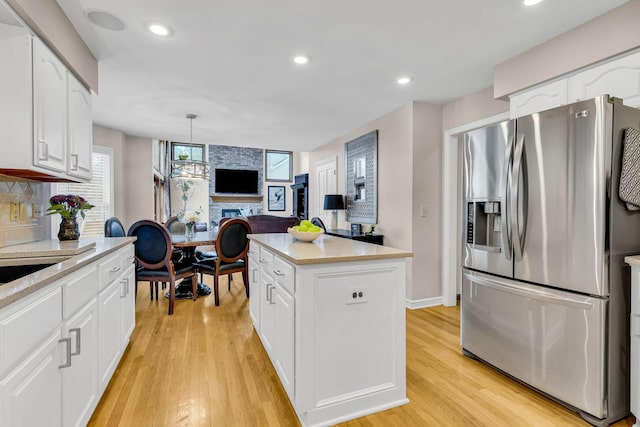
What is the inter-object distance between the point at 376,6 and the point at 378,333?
6.60 ft

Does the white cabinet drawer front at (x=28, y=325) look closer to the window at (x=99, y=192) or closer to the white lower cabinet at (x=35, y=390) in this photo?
the white lower cabinet at (x=35, y=390)

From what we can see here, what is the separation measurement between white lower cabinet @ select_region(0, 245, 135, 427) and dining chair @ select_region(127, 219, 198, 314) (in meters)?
1.34

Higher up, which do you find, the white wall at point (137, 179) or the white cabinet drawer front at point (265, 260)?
the white wall at point (137, 179)

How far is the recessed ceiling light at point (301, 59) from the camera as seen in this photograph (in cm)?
259

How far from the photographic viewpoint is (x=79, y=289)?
150 cm

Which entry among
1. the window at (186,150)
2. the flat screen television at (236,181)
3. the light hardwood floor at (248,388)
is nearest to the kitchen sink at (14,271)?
the light hardwood floor at (248,388)

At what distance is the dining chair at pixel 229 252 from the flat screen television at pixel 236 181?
608 cm

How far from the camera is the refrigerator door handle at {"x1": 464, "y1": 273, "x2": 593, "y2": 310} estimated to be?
5.69ft

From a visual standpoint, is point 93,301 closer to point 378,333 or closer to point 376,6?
point 378,333

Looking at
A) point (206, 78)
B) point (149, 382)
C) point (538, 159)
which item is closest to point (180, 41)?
point (206, 78)

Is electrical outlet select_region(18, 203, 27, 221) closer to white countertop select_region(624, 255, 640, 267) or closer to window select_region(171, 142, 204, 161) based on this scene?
white countertop select_region(624, 255, 640, 267)

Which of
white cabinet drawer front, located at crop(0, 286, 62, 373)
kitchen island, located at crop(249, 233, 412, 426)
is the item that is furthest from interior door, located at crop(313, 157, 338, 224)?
white cabinet drawer front, located at crop(0, 286, 62, 373)

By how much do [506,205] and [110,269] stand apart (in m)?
2.65

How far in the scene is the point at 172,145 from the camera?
30.8ft
